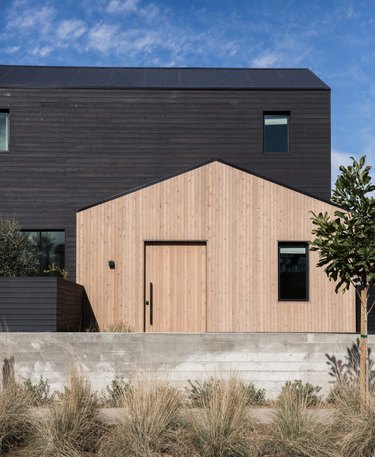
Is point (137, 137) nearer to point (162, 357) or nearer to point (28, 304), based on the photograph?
point (28, 304)

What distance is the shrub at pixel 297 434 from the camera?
5.70 metres

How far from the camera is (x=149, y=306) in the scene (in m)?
11.8

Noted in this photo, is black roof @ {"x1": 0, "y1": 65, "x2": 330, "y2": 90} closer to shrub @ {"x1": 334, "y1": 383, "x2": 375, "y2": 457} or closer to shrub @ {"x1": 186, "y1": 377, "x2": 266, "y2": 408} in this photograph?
shrub @ {"x1": 186, "y1": 377, "x2": 266, "y2": 408}

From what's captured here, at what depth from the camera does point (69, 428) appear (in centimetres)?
596

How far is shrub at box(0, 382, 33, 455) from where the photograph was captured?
5.96m

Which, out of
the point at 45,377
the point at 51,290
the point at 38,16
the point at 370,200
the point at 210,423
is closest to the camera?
the point at 210,423

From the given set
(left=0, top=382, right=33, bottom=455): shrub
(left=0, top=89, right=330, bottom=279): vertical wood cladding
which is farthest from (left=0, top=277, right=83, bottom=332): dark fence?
(left=0, top=89, right=330, bottom=279): vertical wood cladding

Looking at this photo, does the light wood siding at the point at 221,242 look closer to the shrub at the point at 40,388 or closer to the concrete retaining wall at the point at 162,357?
the concrete retaining wall at the point at 162,357

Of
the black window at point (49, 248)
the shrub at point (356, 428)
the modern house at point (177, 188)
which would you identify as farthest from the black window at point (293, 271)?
the black window at point (49, 248)

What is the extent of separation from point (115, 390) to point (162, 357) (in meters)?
0.83

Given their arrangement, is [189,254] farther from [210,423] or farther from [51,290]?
[210,423]

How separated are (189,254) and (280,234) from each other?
1.95 m

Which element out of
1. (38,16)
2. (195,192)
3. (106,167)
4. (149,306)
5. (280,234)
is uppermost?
(38,16)

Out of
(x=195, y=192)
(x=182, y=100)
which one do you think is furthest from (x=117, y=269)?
(x=182, y=100)
